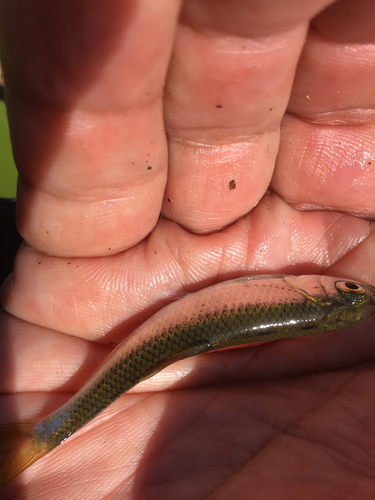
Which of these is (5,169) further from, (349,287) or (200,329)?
(349,287)

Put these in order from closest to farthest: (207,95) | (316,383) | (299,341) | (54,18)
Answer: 1. (54,18)
2. (207,95)
3. (316,383)
4. (299,341)

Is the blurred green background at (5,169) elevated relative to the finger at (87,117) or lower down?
lower down

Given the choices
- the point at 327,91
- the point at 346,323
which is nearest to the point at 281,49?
the point at 327,91

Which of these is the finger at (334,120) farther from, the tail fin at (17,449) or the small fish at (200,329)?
the tail fin at (17,449)

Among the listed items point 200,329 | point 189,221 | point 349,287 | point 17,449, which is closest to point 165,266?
point 189,221

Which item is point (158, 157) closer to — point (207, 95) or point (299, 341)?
point (207, 95)

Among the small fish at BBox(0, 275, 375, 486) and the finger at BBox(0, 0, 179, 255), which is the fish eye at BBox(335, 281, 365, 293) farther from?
the finger at BBox(0, 0, 179, 255)

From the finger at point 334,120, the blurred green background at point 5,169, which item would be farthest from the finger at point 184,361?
the blurred green background at point 5,169

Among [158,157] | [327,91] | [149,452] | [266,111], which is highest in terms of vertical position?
[327,91]
